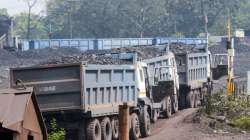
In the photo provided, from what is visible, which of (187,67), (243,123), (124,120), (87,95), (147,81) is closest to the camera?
(124,120)

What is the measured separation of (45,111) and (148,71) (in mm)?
7101

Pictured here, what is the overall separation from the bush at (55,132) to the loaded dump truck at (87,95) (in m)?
0.25

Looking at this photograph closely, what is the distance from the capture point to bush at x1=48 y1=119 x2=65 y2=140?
14873 millimetres

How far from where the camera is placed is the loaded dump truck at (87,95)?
53.1 feet

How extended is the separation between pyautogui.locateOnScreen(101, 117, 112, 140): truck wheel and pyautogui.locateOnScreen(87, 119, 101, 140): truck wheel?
27 centimetres

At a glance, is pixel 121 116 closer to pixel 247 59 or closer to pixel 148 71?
pixel 148 71

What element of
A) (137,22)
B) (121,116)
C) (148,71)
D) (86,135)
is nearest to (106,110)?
(86,135)

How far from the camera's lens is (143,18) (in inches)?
3735

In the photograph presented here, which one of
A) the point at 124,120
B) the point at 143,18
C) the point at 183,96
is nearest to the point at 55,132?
the point at 124,120

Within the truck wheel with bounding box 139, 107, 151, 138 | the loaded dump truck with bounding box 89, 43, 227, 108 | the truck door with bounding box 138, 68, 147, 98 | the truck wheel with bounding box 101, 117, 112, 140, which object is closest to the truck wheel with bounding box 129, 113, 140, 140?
the truck wheel with bounding box 139, 107, 151, 138

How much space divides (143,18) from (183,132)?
248 ft

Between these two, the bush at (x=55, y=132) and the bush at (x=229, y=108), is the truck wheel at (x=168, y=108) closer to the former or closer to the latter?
the bush at (x=229, y=108)

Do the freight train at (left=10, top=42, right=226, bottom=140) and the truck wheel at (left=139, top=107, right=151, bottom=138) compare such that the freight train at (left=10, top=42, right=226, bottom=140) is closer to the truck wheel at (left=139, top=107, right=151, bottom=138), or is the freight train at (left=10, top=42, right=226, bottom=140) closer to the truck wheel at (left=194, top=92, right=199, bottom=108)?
the truck wheel at (left=139, top=107, right=151, bottom=138)

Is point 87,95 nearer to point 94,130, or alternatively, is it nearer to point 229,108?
point 94,130
